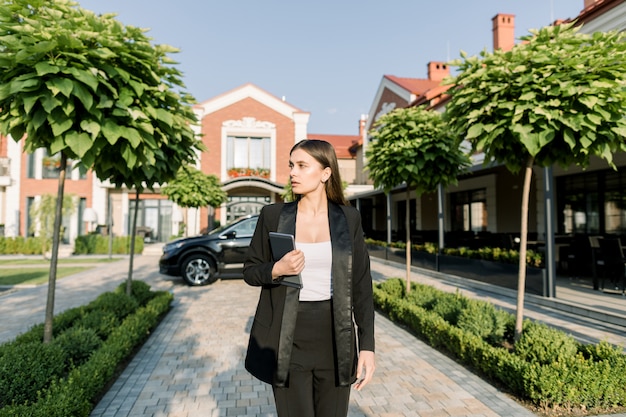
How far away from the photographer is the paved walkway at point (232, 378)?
3416 mm

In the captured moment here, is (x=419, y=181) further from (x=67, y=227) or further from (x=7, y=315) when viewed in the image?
(x=67, y=227)

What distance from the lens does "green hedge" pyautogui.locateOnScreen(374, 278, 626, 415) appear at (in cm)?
330

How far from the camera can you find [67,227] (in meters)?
25.4

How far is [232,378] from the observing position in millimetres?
4152

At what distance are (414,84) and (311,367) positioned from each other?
2490 cm

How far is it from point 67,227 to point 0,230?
348 cm

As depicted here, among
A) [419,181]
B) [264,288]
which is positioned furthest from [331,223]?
[419,181]

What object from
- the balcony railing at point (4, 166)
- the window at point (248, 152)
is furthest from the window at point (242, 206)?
the balcony railing at point (4, 166)

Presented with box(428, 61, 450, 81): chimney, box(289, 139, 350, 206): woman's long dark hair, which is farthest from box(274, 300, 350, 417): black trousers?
box(428, 61, 450, 81): chimney

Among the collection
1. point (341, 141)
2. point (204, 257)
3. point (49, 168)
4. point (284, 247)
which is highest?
point (341, 141)

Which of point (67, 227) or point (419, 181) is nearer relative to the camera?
point (419, 181)

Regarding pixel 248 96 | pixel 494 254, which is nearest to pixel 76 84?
pixel 494 254

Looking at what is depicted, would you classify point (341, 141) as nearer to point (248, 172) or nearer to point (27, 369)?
point (248, 172)

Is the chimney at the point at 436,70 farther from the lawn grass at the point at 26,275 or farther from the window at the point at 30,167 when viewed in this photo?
the window at the point at 30,167
